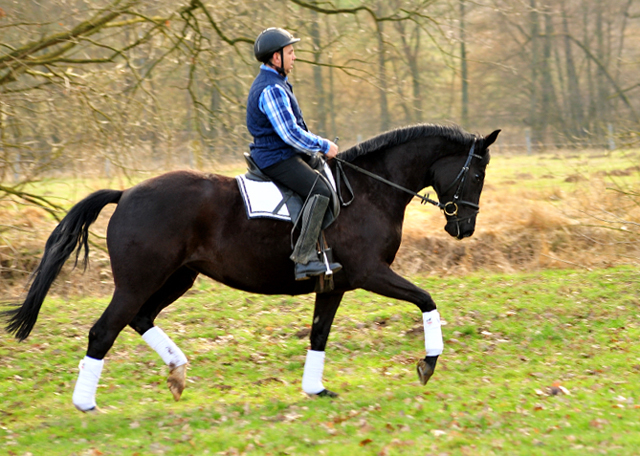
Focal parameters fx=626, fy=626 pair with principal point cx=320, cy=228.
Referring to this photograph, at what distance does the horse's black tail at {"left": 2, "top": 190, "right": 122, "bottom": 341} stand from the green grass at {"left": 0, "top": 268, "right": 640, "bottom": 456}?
2.94 feet

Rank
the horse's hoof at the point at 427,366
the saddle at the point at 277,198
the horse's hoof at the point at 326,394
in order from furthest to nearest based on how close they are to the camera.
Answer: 1. the horse's hoof at the point at 326,394
2. the horse's hoof at the point at 427,366
3. the saddle at the point at 277,198

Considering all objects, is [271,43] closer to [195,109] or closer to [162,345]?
[162,345]

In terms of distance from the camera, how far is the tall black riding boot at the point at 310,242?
5.42 metres

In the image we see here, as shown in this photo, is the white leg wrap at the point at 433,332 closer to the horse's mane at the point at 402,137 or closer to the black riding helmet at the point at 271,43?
the horse's mane at the point at 402,137

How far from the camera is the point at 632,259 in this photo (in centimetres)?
1209

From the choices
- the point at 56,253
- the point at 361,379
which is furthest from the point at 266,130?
the point at 361,379

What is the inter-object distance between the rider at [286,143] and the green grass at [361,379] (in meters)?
1.43

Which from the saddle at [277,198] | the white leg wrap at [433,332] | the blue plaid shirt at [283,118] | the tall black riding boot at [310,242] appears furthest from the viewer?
the white leg wrap at [433,332]

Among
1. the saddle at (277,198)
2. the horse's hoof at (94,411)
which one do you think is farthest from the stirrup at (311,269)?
the horse's hoof at (94,411)

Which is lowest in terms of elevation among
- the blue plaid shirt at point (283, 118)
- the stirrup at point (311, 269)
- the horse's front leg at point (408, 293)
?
the horse's front leg at point (408, 293)

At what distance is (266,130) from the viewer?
5.52 metres

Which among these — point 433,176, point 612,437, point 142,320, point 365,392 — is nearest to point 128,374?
point 142,320

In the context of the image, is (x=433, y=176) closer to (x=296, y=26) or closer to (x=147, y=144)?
(x=296, y=26)

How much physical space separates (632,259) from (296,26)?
7745 mm
